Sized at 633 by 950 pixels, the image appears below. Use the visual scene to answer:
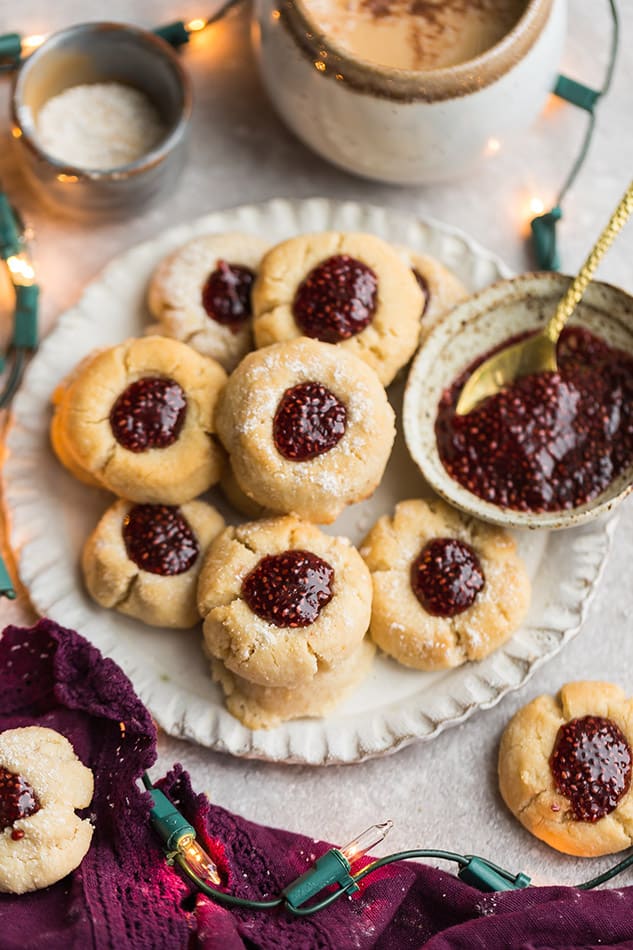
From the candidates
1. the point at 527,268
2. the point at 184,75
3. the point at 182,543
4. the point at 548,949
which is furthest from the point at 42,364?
the point at 548,949

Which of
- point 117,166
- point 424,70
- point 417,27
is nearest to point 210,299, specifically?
point 117,166

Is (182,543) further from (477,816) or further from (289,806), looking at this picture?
(477,816)

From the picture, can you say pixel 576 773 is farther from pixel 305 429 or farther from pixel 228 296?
pixel 228 296

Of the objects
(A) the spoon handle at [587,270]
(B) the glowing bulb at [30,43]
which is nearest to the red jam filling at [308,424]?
(A) the spoon handle at [587,270]

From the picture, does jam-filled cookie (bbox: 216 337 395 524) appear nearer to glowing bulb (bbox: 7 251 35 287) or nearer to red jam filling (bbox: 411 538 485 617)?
red jam filling (bbox: 411 538 485 617)

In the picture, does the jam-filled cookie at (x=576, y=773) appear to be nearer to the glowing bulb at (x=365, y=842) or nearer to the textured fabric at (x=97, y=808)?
the glowing bulb at (x=365, y=842)

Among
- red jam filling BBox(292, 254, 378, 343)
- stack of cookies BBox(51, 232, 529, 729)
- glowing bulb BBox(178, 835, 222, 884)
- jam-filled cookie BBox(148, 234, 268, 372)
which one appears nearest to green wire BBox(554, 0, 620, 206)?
stack of cookies BBox(51, 232, 529, 729)

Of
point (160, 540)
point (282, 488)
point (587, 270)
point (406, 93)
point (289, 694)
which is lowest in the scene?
point (289, 694)
